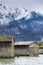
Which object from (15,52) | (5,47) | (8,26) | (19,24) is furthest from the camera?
(19,24)

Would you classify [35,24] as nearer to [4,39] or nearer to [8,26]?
[8,26]

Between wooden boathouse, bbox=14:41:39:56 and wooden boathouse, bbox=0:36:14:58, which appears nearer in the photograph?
wooden boathouse, bbox=0:36:14:58

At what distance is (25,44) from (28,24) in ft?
403

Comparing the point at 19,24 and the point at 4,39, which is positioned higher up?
the point at 19,24

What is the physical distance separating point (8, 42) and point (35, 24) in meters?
128

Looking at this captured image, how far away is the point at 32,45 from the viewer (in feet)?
135

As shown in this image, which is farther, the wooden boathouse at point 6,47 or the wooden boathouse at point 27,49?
the wooden boathouse at point 27,49

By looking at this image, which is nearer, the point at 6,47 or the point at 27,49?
the point at 6,47

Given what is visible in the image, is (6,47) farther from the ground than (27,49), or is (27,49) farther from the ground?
(6,47)

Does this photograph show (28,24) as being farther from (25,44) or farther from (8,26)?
(25,44)

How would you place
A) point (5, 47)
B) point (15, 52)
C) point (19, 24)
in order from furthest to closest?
point (19, 24) → point (15, 52) → point (5, 47)

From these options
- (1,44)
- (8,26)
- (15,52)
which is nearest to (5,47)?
(1,44)

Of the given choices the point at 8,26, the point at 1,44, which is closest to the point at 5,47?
the point at 1,44

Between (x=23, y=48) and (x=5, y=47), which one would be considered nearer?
(x=5, y=47)
